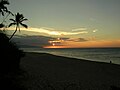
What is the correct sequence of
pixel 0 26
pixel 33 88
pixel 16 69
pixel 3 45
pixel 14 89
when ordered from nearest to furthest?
1. pixel 14 89
2. pixel 33 88
3. pixel 3 45
4. pixel 16 69
5. pixel 0 26

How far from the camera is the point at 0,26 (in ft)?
77.7

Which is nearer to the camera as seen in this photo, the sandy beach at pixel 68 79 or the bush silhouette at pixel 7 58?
the sandy beach at pixel 68 79

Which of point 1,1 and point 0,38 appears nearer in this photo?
point 0,38

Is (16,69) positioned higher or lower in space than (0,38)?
lower

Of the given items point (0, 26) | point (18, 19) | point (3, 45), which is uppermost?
point (18, 19)

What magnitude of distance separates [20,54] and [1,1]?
883 cm

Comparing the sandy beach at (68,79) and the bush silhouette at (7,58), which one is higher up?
the bush silhouette at (7,58)

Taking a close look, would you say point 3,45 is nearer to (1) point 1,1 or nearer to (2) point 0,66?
(2) point 0,66

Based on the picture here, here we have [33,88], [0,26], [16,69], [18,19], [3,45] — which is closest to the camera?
[33,88]

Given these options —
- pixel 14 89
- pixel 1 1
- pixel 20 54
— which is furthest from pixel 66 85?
pixel 1 1

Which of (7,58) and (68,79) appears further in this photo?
(68,79)

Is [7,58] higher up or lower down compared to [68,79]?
higher up

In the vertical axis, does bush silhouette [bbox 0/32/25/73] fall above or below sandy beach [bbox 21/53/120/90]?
above

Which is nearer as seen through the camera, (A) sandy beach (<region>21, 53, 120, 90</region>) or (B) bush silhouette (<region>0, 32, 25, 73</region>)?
(A) sandy beach (<region>21, 53, 120, 90</region>)
